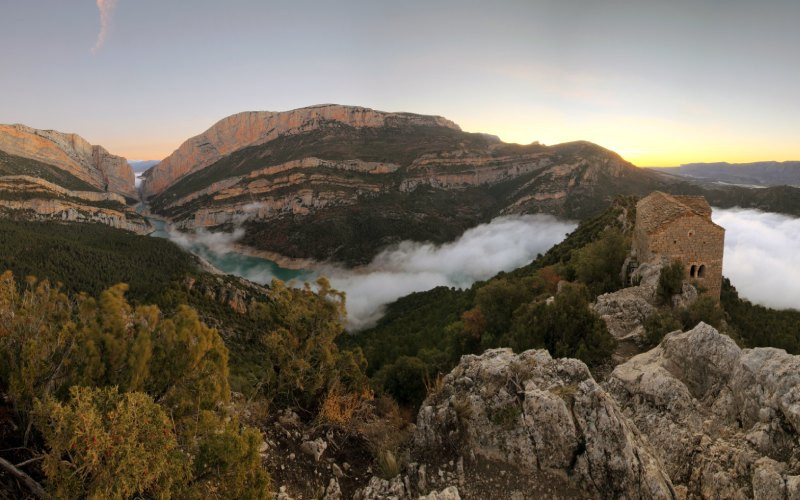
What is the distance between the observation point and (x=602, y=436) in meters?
6.61

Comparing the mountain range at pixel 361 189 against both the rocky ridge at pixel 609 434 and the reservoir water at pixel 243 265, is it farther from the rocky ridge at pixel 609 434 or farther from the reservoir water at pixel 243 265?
the rocky ridge at pixel 609 434

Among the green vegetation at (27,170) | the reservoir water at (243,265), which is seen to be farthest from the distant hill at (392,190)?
the green vegetation at (27,170)

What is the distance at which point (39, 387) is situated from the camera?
496 centimetres

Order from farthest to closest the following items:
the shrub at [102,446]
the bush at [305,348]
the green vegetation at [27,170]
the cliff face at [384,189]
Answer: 1. the cliff face at [384,189]
2. the green vegetation at [27,170]
3. the bush at [305,348]
4. the shrub at [102,446]

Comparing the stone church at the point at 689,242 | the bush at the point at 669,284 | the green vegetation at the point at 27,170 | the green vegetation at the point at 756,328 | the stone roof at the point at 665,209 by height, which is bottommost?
the green vegetation at the point at 756,328

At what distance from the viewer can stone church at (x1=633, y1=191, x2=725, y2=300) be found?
1777 cm

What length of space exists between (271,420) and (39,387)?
4297 millimetres

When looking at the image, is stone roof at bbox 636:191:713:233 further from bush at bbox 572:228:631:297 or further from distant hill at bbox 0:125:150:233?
distant hill at bbox 0:125:150:233

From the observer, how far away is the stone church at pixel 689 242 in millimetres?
17766

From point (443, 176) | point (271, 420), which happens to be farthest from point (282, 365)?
point (443, 176)

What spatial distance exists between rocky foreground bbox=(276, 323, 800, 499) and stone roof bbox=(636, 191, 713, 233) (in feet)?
36.6

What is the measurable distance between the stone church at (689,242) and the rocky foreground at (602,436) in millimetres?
10474

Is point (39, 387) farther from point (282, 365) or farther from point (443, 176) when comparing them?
point (443, 176)

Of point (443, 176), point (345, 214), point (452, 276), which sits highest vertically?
point (443, 176)
